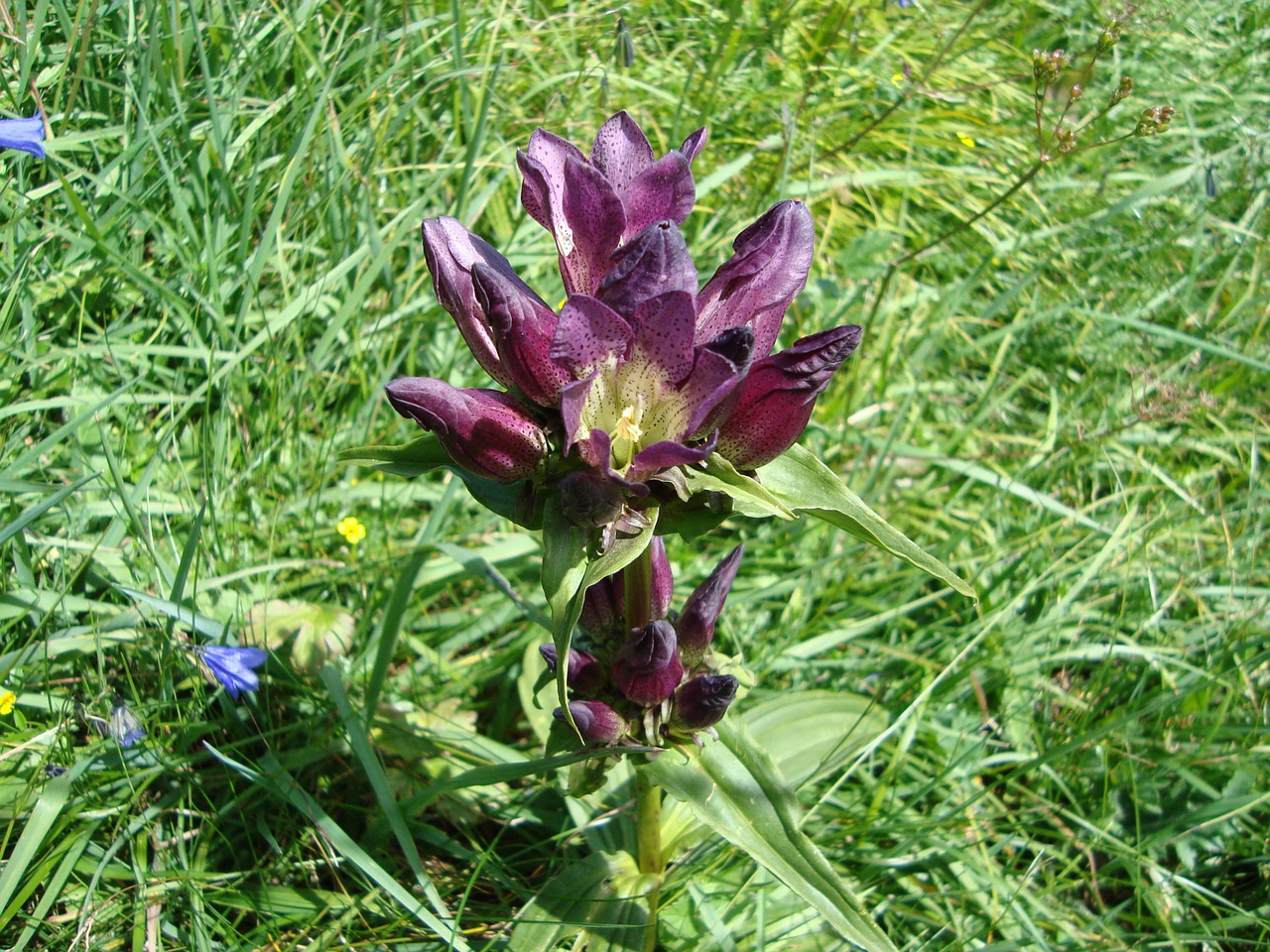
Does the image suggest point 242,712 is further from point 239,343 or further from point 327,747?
point 239,343

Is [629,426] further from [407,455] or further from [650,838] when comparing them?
[650,838]

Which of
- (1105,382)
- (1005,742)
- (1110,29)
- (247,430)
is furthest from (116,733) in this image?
(1105,382)

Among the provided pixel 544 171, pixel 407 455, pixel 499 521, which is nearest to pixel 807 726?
pixel 499 521

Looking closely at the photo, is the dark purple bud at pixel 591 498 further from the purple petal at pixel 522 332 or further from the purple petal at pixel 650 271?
the purple petal at pixel 650 271

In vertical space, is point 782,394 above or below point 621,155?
below

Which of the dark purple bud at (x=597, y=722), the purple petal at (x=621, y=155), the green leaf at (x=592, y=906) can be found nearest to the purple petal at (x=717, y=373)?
the purple petal at (x=621, y=155)

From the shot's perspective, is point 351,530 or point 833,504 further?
point 351,530

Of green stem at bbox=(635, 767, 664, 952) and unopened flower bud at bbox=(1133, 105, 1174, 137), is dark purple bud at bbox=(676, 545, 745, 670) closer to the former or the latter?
green stem at bbox=(635, 767, 664, 952)
